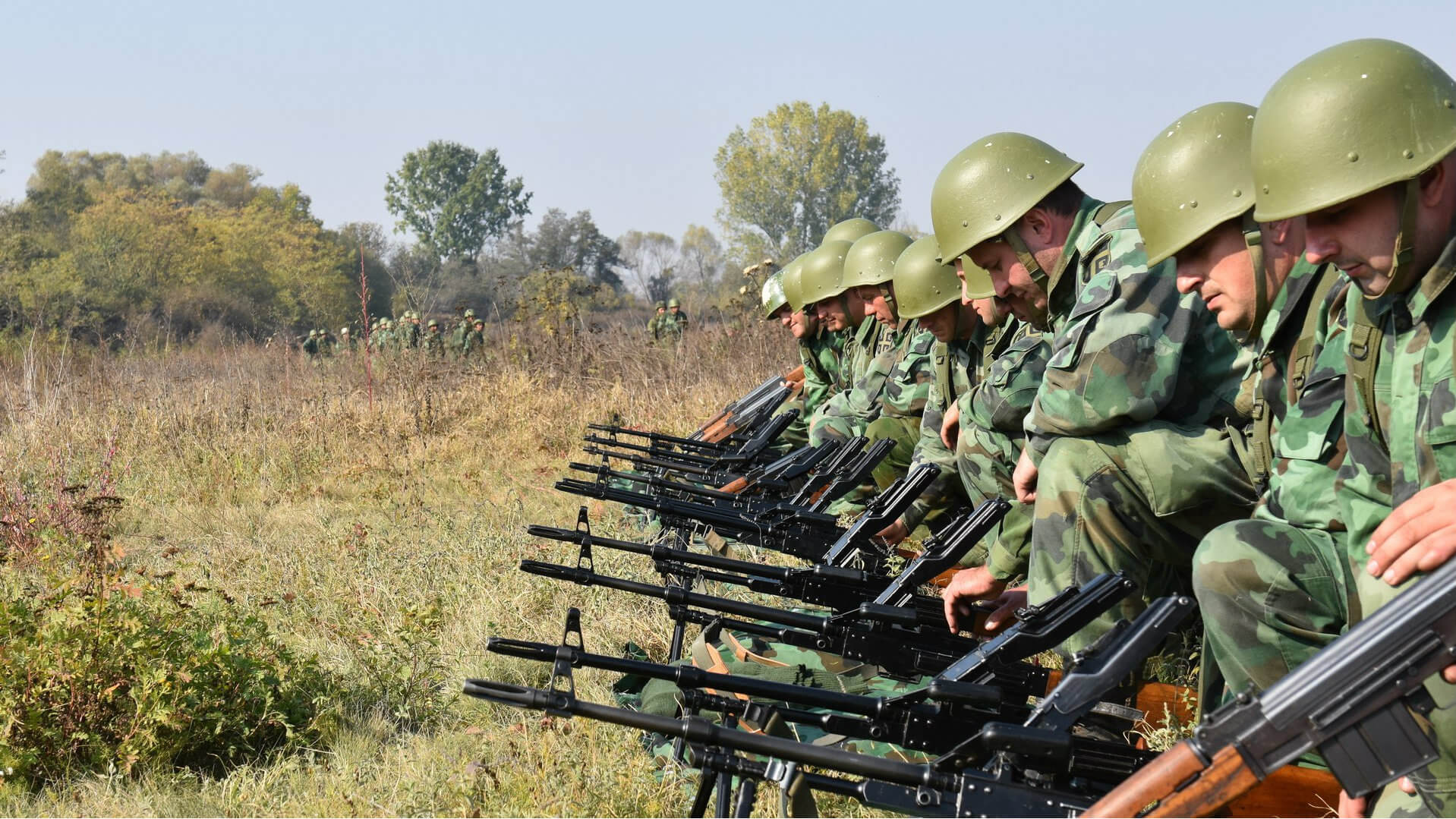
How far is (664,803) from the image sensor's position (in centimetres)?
323

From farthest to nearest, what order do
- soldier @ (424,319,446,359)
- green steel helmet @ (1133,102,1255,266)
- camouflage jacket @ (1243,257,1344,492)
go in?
soldier @ (424,319,446,359), green steel helmet @ (1133,102,1255,266), camouflage jacket @ (1243,257,1344,492)

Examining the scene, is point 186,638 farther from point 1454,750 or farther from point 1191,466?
point 1454,750

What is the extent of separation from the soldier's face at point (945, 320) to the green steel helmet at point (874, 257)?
49.9 inches

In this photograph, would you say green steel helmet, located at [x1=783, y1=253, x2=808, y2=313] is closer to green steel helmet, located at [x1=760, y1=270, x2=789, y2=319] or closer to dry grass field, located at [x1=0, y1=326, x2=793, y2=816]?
green steel helmet, located at [x1=760, y1=270, x2=789, y2=319]

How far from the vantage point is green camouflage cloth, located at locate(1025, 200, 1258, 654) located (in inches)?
136

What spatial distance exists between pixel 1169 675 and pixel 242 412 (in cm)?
873

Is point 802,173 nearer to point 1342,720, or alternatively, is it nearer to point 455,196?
point 455,196

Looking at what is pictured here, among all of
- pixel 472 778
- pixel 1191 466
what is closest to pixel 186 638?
pixel 472 778

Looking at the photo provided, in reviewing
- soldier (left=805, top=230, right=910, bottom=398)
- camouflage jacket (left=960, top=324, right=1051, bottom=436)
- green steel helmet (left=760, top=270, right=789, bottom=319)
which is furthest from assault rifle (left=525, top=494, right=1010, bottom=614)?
green steel helmet (left=760, top=270, right=789, bottom=319)

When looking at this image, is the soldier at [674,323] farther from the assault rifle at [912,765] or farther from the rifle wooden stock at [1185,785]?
the rifle wooden stock at [1185,785]

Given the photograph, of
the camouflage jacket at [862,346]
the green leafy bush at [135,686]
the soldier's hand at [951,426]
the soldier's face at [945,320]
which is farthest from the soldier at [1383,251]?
the camouflage jacket at [862,346]

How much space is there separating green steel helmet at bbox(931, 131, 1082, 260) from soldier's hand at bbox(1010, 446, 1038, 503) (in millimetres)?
982

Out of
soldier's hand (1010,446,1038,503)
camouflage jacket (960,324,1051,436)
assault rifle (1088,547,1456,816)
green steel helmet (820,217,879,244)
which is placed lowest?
assault rifle (1088,547,1456,816)

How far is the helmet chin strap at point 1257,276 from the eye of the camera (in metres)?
3.12
